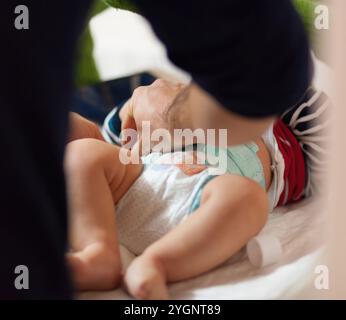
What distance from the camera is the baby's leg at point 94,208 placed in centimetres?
52

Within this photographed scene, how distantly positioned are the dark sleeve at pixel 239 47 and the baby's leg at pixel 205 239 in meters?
0.23

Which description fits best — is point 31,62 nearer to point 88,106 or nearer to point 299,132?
point 299,132

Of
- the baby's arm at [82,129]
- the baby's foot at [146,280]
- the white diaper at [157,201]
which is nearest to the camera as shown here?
the baby's foot at [146,280]

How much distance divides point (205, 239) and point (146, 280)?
0.23 ft

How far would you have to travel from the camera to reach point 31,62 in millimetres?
266

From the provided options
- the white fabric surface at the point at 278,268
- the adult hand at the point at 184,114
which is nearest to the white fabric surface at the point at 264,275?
the white fabric surface at the point at 278,268

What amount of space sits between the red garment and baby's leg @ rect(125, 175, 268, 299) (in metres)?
0.12

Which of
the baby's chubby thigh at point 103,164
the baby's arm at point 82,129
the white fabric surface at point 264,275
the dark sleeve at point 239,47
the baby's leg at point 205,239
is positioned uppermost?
the dark sleeve at point 239,47

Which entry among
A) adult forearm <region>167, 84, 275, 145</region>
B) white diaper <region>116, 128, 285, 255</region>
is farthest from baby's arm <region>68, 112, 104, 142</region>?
adult forearm <region>167, 84, 275, 145</region>

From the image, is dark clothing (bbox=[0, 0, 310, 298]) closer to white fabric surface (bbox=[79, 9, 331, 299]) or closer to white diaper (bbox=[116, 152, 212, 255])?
white fabric surface (bbox=[79, 9, 331, 299])

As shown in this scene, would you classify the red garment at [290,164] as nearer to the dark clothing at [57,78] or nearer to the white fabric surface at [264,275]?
the white fabric surface at [264,275]

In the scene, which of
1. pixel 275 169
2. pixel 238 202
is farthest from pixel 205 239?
pixel 275 169
